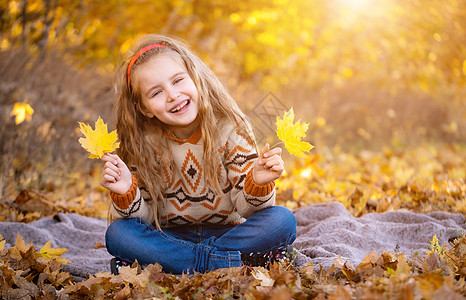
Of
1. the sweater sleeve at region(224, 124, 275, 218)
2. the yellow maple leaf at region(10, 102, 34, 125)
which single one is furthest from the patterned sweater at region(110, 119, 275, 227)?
the yellow maple leaf at region(10, 102, 34, 125)

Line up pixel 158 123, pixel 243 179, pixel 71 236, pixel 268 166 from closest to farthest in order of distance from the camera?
1. pixel 268 166
2. pixel 243 179
3. pixel 158 123
4. pixel 71 236

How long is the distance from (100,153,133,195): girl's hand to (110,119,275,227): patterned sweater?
0.19ft

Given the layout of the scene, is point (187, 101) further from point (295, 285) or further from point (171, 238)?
point (295, 285)

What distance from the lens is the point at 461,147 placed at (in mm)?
6578

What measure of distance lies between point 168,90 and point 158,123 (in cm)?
31

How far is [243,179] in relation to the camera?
228 cm

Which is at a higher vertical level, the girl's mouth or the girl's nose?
the girl's nose

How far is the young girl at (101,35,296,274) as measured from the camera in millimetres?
2188

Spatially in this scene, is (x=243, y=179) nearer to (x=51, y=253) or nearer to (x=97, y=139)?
(x=97, y=139)

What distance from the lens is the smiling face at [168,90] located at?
226cm

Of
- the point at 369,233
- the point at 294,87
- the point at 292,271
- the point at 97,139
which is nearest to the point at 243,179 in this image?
the point at 292,271

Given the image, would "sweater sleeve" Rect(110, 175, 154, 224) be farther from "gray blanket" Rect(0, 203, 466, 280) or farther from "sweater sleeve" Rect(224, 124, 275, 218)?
"sweater sleeve" Rect(224, 124, 275, 218)

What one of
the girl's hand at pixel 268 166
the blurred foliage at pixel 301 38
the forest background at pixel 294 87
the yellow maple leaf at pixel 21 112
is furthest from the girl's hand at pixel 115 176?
the blurred foliage at pixel 301 38

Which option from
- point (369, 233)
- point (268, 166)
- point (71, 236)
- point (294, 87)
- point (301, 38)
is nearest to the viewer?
point (268, 166)
